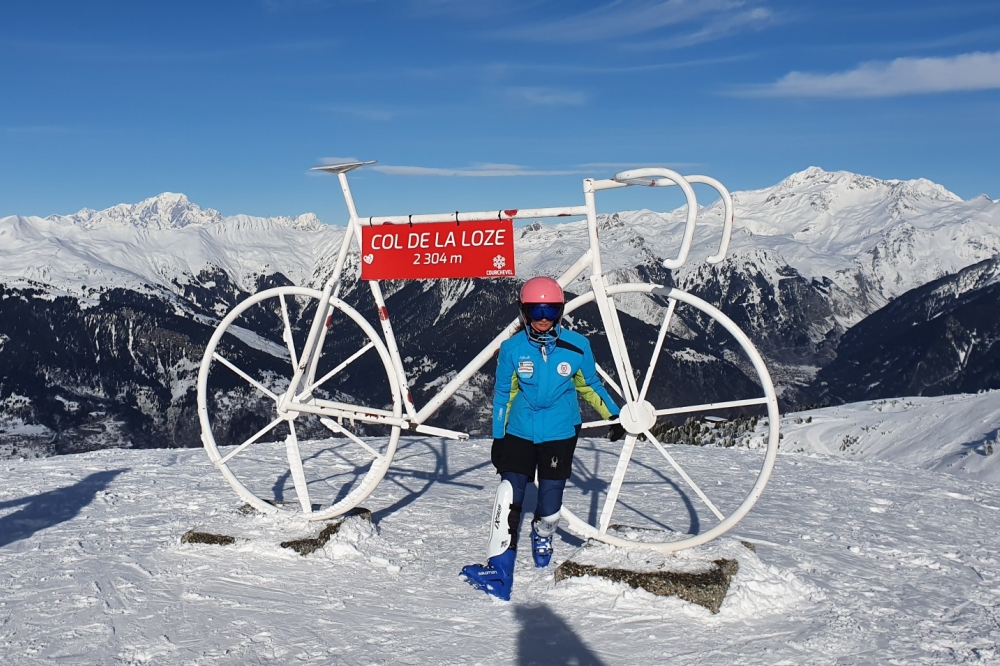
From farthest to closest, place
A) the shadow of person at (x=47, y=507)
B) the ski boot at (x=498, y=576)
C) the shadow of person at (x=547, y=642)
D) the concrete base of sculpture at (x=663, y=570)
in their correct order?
the shadow of person at (x=47, y=507)
the ski boot at (x=498, y=576)
the concrete base of sculpture at (x=663, y=570)
the shadow of person at (x=547, y=642)

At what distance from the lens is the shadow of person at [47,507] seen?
887 centimetres

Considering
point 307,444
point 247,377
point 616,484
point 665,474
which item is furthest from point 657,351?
point 307,444

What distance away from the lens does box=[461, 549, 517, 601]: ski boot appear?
22.5 ft

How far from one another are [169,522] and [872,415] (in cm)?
2274

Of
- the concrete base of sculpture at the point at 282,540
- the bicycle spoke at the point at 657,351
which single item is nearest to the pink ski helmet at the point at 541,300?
the bicycle spoke at the point at 657,351

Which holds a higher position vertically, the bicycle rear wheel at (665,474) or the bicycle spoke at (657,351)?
the bicycle spoke at (657,351)

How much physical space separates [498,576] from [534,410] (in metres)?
Result: 1.40

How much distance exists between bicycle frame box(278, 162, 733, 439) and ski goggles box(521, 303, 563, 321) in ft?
1.57

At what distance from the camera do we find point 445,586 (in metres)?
7.19

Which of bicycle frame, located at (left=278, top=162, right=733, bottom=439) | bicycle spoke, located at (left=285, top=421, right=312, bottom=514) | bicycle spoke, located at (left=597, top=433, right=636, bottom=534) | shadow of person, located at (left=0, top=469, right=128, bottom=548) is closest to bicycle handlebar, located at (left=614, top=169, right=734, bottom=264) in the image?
bicycle frame, located at (left=278, top=162, right=733, bottom=439)

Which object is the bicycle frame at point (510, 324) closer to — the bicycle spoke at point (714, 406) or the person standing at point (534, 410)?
the bicycle spoke at point (714, 406)

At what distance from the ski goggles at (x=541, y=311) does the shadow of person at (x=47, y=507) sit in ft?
18.5

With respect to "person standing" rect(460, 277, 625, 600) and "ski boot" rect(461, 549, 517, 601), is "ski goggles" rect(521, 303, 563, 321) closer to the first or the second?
"person standing" rect(460, 277, 625, 600)

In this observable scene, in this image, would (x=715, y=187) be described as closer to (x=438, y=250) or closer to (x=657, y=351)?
(x=657, y=351)
